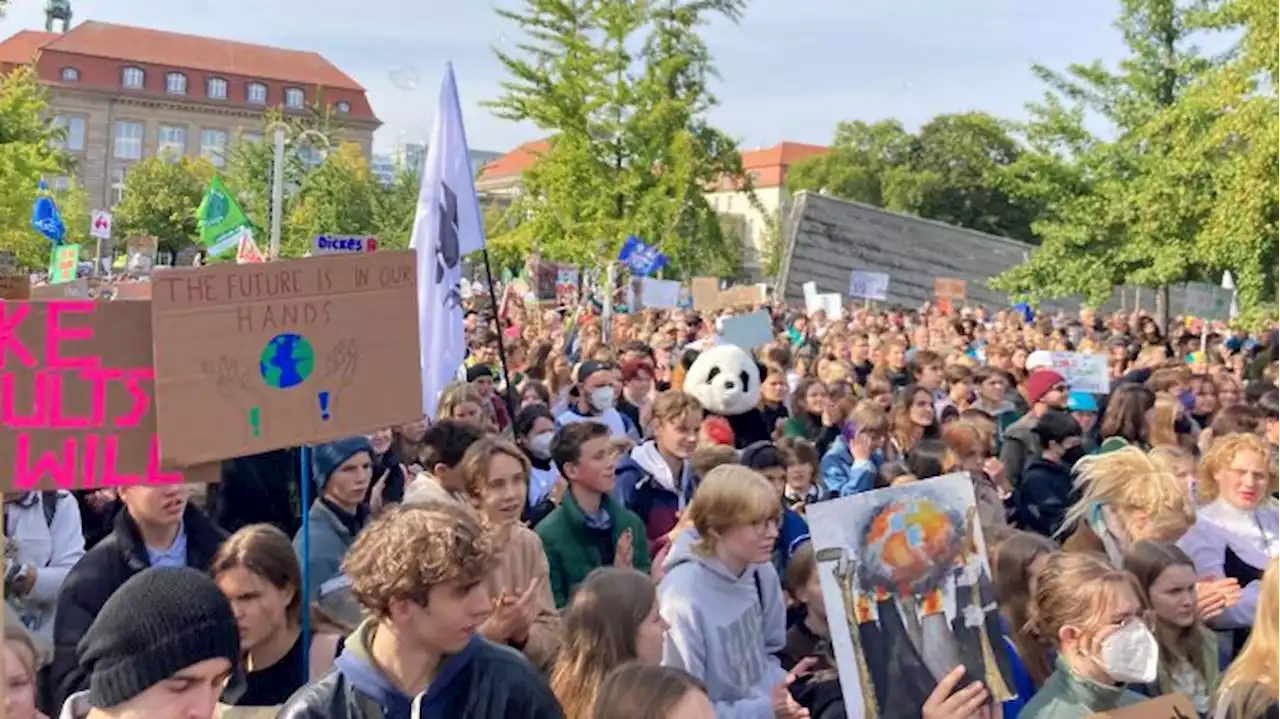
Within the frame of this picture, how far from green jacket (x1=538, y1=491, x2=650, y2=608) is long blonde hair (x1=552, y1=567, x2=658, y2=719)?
4.43 ft

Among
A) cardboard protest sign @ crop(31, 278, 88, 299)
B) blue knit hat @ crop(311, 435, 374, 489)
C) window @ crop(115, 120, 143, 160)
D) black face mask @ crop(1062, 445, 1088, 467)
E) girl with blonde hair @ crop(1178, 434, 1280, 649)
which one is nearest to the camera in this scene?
blue knit hat @ crop(311, 435, 374, 489)

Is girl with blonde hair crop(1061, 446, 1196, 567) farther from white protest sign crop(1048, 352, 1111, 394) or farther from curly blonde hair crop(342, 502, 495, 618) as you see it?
white protest sign crop(1048, 352, 1111, 394)

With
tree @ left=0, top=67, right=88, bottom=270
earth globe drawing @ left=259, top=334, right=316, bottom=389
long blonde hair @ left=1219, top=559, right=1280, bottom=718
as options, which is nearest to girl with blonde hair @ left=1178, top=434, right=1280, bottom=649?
long blonde hair @ left=1219, top=559, right=1280, bottom=718

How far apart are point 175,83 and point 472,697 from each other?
10098 cm

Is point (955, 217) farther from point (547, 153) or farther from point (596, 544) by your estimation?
point (596, 544)

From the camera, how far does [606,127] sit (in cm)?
2825

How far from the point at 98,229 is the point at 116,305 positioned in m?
23.9

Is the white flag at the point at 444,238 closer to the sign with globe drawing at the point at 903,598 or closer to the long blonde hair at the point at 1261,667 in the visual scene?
the sign with globe drawing at the point at 903,598

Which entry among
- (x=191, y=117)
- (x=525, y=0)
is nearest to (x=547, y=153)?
(x=525, y=0)

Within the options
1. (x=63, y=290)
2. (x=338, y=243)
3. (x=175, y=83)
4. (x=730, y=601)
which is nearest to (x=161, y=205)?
(x=175, y=83)

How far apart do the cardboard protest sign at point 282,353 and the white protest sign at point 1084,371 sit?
761cm

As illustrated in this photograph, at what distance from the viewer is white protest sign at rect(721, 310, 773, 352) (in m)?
12.3

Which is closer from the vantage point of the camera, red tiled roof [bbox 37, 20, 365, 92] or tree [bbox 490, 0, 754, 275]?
tree [bbox 490, 0, 754, 275]

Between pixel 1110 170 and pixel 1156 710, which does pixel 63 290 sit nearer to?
pixel 1156 710
